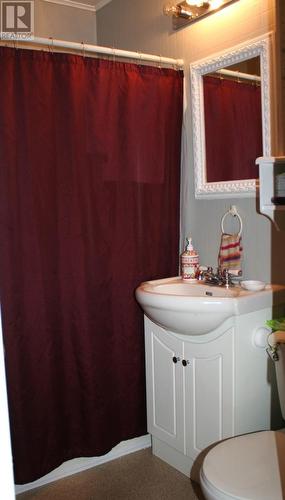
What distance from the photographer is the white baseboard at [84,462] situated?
2172 millimetres

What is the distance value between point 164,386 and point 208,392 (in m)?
0.32

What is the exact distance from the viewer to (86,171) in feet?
7.11

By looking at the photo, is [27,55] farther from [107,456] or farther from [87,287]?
[107,456]

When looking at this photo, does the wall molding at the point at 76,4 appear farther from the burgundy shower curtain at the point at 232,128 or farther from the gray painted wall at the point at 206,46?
the burgundy shower curtain at the point at 232,128

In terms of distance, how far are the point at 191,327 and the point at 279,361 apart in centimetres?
37

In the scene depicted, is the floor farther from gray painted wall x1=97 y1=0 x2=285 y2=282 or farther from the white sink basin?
gray painted wall x1=97 y1=0 x2=285 y2=282

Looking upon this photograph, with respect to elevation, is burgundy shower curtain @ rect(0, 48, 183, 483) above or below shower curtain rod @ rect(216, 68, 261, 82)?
below

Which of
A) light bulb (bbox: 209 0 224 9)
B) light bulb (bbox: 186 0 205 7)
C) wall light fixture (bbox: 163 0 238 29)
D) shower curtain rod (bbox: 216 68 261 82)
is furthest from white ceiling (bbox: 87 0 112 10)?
shower curtain rod (bbox: 216 68 261 82)

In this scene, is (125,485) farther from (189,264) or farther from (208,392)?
(189,264)

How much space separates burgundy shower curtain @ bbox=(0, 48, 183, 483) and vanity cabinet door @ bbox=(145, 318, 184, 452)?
→ 0.11 m

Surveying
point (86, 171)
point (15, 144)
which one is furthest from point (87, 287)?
point (15, 144)

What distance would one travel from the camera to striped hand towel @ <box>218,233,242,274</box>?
2.19m

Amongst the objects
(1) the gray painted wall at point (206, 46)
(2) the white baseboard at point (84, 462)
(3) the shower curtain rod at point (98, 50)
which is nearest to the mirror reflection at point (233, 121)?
(1) the gray painted wall at point (206, 46)

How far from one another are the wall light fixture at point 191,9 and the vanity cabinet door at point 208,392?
149 cm
